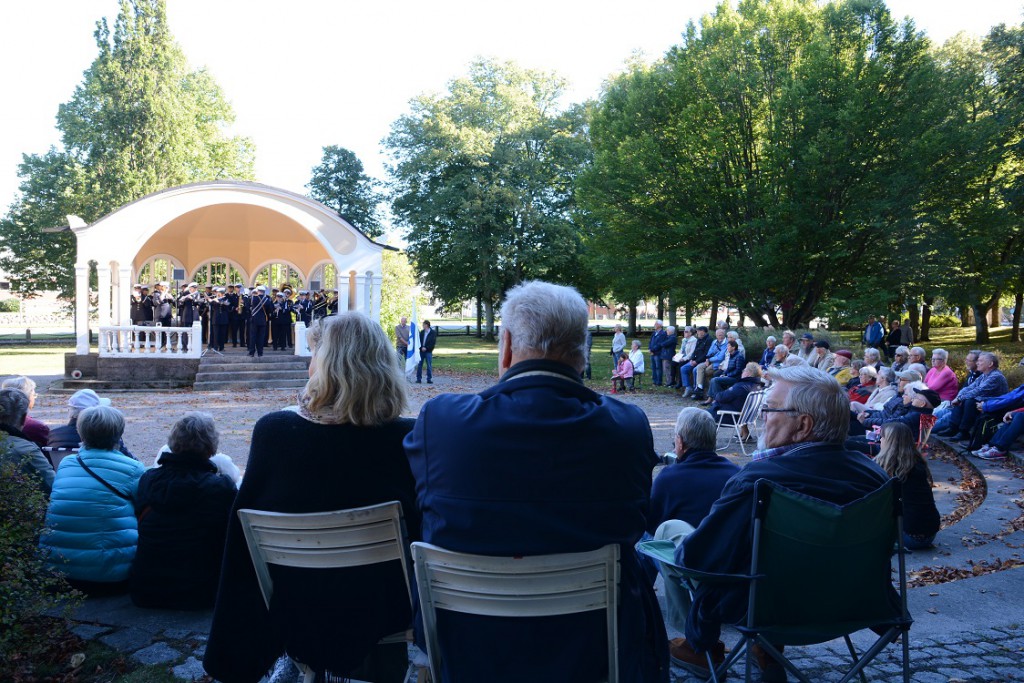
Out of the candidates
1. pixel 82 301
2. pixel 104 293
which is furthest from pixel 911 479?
pixel 82 301

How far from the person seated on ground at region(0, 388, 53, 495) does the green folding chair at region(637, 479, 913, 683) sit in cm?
358

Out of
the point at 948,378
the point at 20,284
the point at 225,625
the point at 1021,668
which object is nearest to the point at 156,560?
the point at 225,625

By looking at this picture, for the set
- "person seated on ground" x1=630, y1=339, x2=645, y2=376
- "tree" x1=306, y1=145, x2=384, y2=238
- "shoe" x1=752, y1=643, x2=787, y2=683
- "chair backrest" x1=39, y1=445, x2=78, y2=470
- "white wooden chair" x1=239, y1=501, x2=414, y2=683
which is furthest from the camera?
"tree" x1=306, y1=145, x2=384, y2=238

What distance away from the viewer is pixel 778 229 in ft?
78.9

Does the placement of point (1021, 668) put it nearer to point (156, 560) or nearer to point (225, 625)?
point (225, 625)

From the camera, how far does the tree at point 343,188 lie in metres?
49.8

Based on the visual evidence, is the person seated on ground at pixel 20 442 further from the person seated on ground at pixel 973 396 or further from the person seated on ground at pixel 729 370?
the person seated on ground at pixel 729 370

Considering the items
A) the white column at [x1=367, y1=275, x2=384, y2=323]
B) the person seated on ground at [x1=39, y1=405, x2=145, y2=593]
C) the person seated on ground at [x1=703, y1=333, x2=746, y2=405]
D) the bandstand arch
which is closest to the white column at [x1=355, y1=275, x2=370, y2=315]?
the bandstand arch

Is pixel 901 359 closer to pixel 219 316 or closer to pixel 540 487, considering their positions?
pixel 540 487

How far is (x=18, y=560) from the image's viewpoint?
10.9 feet

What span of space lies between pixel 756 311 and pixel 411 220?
21.9 meters

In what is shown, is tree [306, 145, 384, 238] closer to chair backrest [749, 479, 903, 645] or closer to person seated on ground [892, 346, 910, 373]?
person seated on ground [892, 346, 910, 373]

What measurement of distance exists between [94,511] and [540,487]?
3.26 m

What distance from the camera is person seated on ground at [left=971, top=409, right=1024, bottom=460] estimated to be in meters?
9.69
